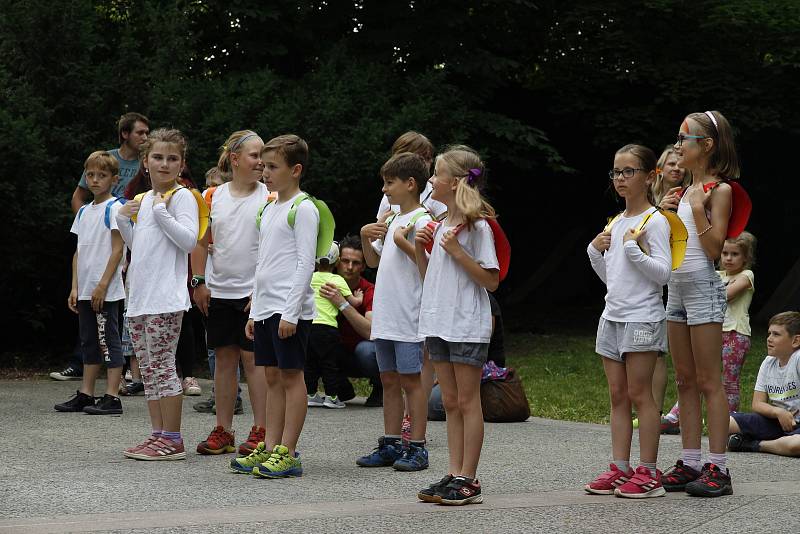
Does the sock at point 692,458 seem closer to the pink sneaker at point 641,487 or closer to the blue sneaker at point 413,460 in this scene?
the pink sneaker at point 641,487

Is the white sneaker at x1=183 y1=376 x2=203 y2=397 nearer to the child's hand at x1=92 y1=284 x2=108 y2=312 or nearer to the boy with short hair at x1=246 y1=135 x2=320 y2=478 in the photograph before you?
the child's hand at x1=92 y1=284 x2=108 y2=312

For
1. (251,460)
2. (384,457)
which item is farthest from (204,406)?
(251,460)

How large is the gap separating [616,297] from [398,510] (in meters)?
1.58

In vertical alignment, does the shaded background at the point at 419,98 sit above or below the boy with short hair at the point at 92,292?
above

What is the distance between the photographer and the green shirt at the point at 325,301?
981cm

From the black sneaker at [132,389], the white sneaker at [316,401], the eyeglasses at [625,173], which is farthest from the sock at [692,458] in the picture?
the black sneaker at [132,389]

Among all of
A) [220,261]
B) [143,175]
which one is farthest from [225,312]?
[143,175]

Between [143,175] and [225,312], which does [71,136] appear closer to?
[143,175]

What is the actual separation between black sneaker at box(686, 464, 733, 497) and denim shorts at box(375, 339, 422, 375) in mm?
1747

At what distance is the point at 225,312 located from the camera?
7.42 metres

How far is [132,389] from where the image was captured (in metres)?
10.5

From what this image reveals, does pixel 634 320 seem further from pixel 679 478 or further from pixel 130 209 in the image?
pixel 130 209

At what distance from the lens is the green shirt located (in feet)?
32.2

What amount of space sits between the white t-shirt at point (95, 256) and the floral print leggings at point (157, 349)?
2131 millimetres
